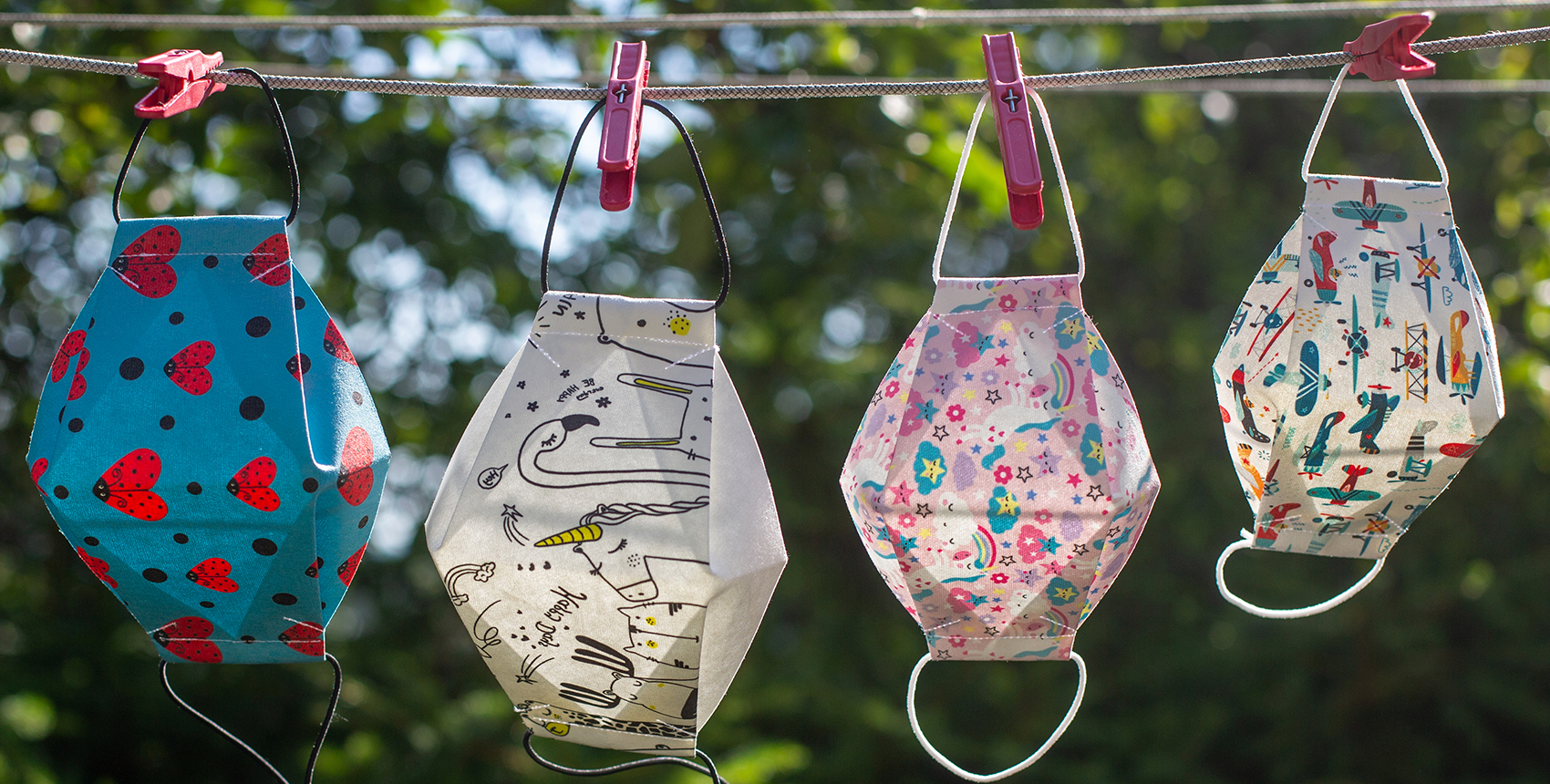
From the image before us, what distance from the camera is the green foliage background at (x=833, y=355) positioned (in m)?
2.49

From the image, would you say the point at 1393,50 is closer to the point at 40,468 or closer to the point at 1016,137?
the point at 1016,137

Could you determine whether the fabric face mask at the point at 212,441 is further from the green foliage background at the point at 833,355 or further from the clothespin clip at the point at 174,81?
the green foliage background at the point at 833,355

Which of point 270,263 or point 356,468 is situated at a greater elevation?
point 270,263

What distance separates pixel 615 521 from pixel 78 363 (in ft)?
1.97

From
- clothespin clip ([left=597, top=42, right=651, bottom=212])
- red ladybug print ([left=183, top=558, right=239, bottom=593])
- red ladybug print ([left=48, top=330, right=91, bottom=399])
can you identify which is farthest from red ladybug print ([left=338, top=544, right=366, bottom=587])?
clothespin clip ([left=597, top=42, right=651, bottom=212])

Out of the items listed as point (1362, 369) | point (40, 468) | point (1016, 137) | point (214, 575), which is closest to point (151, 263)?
point (40, 468)

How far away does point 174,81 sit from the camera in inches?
42.9

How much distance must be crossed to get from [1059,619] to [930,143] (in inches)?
51.7

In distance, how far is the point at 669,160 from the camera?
88.2 inches

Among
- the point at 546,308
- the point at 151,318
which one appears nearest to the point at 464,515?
the point at 546,308

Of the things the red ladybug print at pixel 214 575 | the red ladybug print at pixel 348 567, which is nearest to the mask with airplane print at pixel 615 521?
the red ladybug print at pixel 348 567

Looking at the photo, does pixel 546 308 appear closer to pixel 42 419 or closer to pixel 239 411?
pixel 239 411

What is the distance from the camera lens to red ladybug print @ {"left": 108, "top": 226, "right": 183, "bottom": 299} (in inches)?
42.9

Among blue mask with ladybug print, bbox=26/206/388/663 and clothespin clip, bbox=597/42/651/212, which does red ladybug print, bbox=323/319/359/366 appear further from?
clothespin clip, bbox=597/42/651/212
